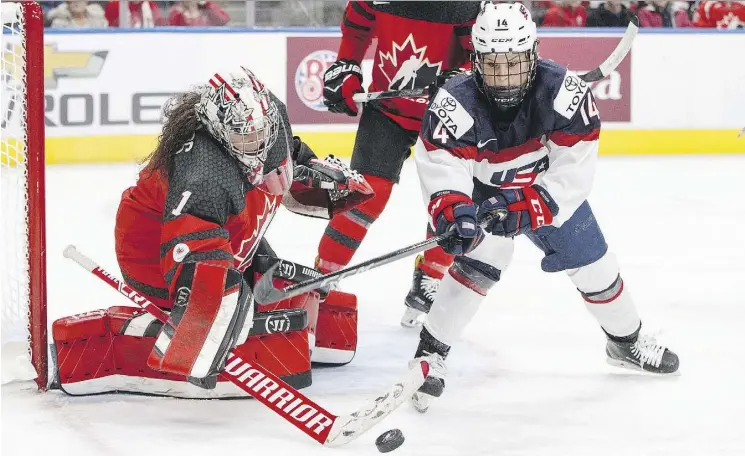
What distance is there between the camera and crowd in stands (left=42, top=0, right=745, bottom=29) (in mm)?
5969

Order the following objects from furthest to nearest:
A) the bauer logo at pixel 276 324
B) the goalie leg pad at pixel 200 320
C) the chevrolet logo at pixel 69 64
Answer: the chevrolet logo at pixel 69 64 → the bauer logo at pixel 276 324 → the goalie leg pad at pixel 200 320

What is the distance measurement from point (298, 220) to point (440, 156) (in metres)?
2.45

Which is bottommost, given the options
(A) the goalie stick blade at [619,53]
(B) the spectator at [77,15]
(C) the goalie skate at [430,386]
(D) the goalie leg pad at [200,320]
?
(C) the goalie skate at [430,386]

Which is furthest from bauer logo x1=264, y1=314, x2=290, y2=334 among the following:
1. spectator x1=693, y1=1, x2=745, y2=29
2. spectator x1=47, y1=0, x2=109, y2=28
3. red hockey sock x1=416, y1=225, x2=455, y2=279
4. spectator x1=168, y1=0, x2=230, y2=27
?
spectator x1=693, y1=1, x2=745, y2=29

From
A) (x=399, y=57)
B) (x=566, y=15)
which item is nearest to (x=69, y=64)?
(x=566, y=15)

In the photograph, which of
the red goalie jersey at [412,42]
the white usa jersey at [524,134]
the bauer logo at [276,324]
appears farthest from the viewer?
the red goalie jersey at [412,42]

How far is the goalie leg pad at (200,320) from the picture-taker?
7.44 feet

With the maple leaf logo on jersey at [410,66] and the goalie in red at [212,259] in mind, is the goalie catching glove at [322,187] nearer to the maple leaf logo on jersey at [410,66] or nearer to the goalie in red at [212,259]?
the goalie in red at [212,259]

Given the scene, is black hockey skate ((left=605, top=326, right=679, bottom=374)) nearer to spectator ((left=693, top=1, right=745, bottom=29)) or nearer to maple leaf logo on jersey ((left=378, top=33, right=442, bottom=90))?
maple leaf logo on jersey ((left=378, top=33, right=442, bottom=90))

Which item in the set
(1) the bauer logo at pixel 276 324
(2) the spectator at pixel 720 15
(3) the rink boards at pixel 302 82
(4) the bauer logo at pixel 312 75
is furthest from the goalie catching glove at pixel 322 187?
(2) the spectator at pixel 720 15

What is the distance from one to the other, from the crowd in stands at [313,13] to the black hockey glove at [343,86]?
9.11 ft

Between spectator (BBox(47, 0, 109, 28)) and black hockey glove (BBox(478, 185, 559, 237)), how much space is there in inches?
155

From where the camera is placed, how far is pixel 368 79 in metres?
5.96

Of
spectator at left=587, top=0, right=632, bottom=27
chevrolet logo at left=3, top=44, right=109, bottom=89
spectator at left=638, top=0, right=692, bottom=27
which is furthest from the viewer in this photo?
spectator at left=638, top=0, right=692, bottom=27
